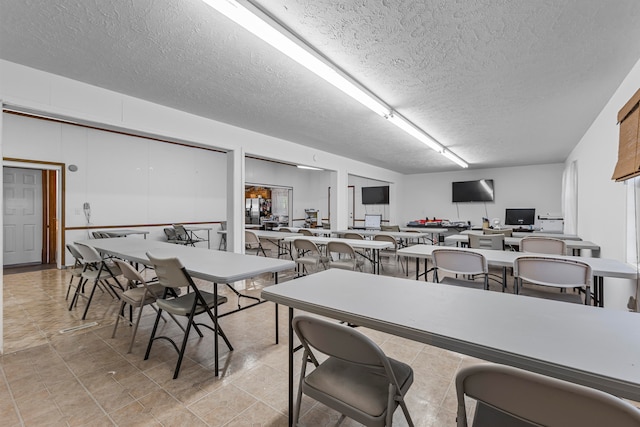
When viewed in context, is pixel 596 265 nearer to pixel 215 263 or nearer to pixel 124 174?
pixel 215 263

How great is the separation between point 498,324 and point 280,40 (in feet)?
6.89

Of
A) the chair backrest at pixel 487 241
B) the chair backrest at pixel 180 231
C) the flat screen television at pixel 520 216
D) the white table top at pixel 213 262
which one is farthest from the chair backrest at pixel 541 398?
the flat screen television at pixel 520 216

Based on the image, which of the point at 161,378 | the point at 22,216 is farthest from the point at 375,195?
the point at 22,216

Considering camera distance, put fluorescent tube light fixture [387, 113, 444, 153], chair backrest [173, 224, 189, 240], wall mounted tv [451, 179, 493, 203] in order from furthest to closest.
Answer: wall mounted tv [451, 179, 493, 203]
chair backrest [173, 224, 189, 240]
fluorescent tube light fixture [387, 113, 444, 153]

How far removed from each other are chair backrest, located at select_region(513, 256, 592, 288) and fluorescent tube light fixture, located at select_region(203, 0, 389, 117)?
2.19m

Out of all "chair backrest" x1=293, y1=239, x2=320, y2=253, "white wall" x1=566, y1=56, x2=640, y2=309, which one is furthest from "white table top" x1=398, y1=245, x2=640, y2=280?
"chair backrest" x1=293, y1=239, x2=320, y2=253

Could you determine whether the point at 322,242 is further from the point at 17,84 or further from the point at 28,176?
the point at 28,176

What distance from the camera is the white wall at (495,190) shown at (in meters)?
7.95

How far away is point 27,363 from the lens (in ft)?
7.28

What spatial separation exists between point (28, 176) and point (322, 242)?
22.0ft

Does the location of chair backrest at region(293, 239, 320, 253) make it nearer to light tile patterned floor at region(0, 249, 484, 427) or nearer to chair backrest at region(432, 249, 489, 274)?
light tile patterned floor at region(0, 249, 484, 427)

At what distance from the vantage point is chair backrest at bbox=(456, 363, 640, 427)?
0.62 metres

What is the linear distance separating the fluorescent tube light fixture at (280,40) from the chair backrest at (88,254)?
285cm

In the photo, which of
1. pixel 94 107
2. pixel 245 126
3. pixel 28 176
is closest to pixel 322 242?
pixel 245 126
